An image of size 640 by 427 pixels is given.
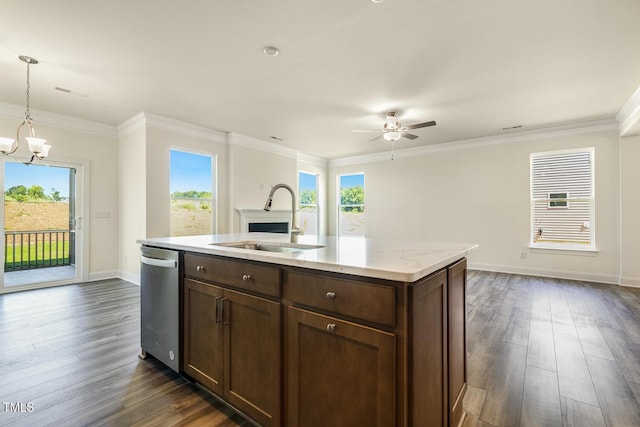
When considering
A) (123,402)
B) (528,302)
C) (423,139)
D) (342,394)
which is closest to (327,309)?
(342,394)

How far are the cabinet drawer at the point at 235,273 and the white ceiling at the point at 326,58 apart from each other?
1.89 meters

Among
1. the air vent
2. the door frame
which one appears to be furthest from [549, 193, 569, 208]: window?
the door frame

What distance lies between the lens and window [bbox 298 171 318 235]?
25.5ft

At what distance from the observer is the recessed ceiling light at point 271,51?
2.72 meters

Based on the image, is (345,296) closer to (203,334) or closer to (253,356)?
(253,356)

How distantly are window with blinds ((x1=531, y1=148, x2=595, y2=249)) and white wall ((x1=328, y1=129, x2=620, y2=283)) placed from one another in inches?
5.4

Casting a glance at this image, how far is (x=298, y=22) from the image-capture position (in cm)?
236

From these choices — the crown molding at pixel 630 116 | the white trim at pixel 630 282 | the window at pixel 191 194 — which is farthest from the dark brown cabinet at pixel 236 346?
the white trim at pixel 630 282

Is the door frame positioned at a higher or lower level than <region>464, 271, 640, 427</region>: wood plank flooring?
higher

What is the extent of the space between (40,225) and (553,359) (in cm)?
686

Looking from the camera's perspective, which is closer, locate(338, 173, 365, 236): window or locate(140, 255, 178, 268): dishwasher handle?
locate(140, 255, 178, 268): dishwasher handle

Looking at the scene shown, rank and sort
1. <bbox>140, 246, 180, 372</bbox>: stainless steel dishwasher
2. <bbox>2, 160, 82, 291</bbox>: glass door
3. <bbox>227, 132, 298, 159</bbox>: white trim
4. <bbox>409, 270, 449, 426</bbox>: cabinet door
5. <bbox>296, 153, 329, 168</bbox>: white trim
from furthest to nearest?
<bbox>296, 153, 329, 168</bbox>: white trim
<bbox>227, 132, 298, 159</bbox>: white trim
<bbox>2, 160, 82, 291</bbox>: glass door
<bbox>140, 246, 180, 372</bbox>: stainless steel dishwasher
<bbox>409, 270, 449, 426</bbox>: cabinet door

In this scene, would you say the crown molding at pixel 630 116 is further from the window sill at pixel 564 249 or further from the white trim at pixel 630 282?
the white trim at pixel 630 282

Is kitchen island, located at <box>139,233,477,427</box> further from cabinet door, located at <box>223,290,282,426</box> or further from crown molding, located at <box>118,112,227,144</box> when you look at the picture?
crown molding, located at <box>118,112,227,144</box>
